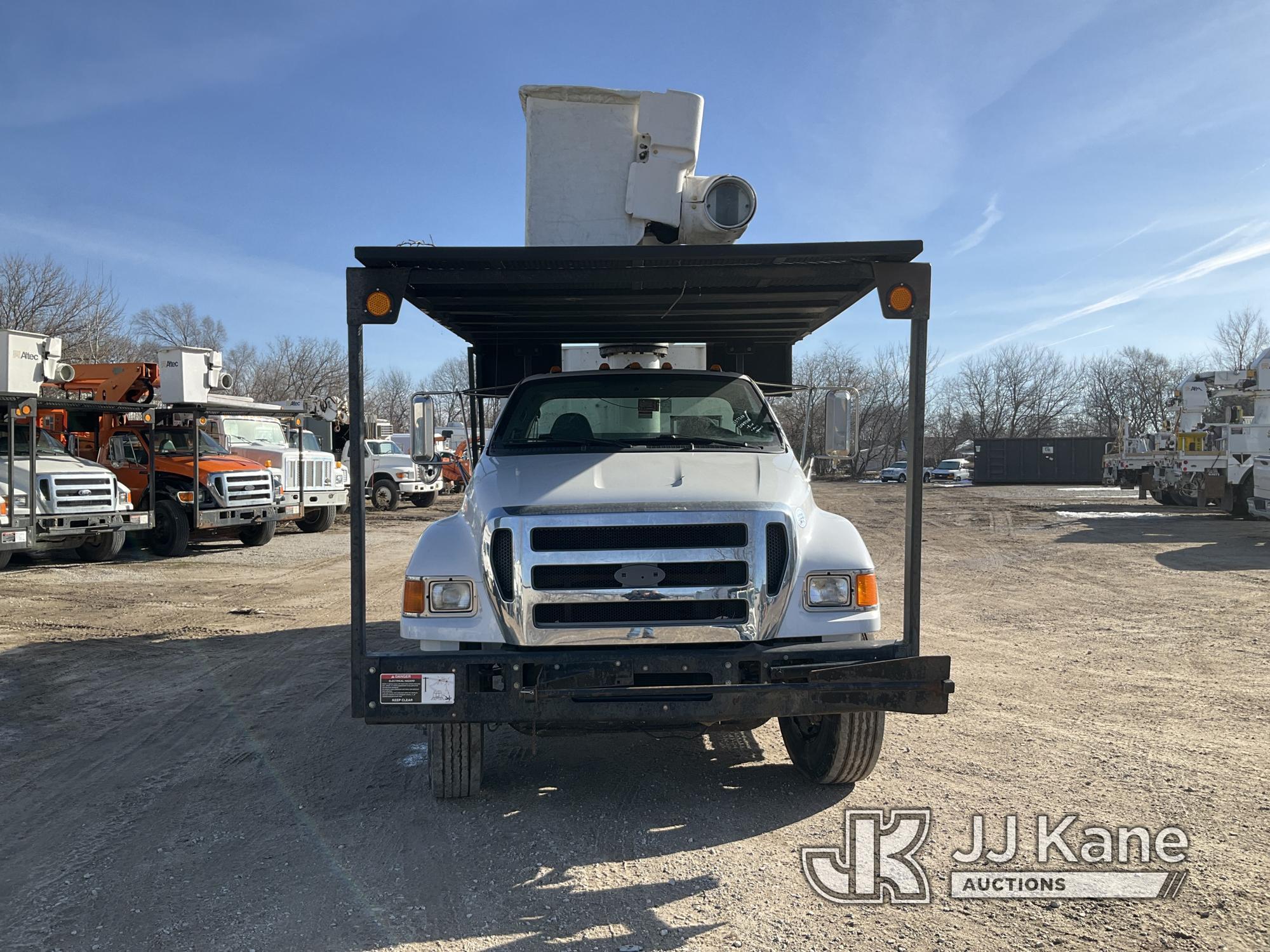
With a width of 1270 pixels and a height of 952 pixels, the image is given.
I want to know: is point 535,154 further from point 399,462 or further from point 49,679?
point 399,462

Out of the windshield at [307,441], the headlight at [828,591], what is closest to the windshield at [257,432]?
the windshield at [307,441]

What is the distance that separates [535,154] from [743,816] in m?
4.38

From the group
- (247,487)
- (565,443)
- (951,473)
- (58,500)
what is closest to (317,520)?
(247,487)

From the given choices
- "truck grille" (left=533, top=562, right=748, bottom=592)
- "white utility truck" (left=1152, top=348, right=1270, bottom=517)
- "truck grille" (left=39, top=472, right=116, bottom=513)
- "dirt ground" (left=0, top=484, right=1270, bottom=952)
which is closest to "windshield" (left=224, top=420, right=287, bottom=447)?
"truck grille" (left=39, top=472, right=116, bottom=513)

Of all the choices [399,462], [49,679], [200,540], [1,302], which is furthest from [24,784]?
[1,302]

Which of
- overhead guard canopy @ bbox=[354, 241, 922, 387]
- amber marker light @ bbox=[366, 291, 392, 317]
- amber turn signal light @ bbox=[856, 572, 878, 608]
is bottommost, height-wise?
amber turn signal light @ bbox=[856, 572, 878, 608]

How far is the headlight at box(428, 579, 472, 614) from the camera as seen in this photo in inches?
147

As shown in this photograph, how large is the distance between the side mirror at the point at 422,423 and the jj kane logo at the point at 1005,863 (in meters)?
3.16

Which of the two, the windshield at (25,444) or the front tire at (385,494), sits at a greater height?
the windshield at (25,444)

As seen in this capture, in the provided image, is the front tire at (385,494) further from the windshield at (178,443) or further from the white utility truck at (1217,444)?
the white utility truck at (1217,444)

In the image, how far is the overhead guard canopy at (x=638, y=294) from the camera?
3.92 meters

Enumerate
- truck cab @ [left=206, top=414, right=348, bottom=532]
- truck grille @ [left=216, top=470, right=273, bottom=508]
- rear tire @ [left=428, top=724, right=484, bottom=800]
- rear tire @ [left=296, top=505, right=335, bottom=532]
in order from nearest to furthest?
1. rear tire @ [left=428, top=724, right=484, bottom=800]
2. truck grille @ [left=216, top=470, right=273, bottom=508]
3. truck cab @ [left=206, top=414, right=348, bottom=532]
4. rear tire @ [left=296, top=505, right=335, bottom=532]

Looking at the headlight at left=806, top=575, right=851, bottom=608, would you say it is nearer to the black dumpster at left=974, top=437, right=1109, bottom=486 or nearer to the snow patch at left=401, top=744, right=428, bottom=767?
the snow patch at left=401, top=744, right=428, bottom=767

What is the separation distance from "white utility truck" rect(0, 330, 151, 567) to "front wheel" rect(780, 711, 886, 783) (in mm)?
11536
